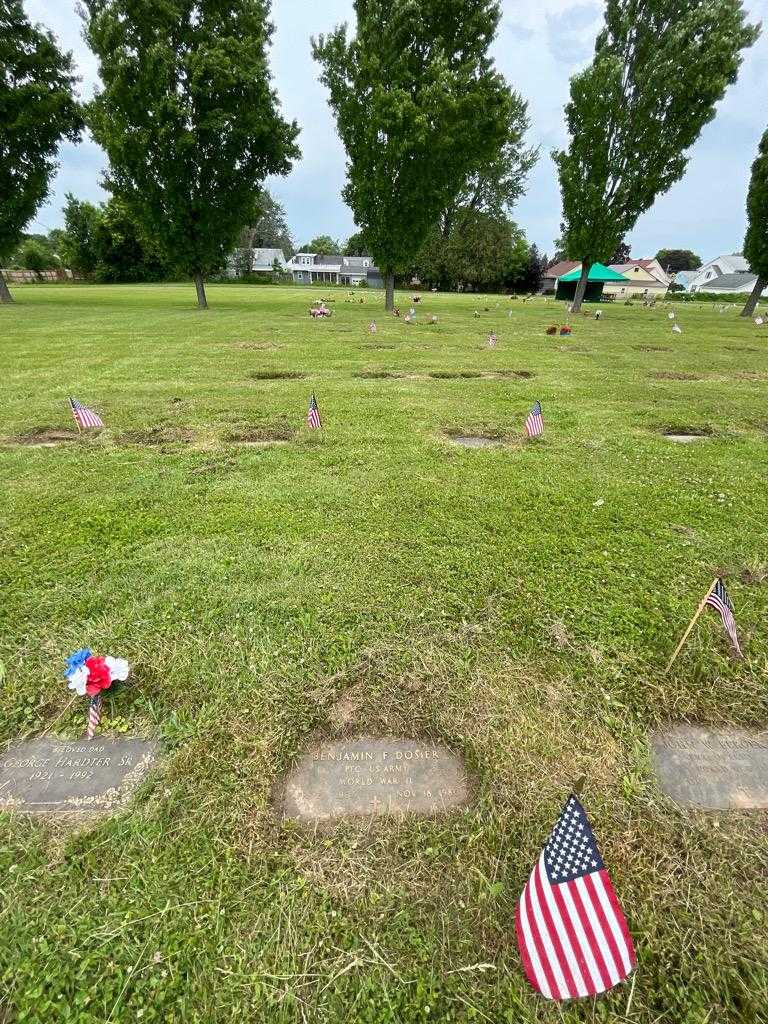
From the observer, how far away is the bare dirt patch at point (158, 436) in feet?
16.8

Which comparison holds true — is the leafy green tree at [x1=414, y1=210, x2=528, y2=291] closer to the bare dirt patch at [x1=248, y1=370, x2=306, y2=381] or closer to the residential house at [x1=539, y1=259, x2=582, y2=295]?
the residential house at [x1=539, y1=259, x2=582, y2=295]

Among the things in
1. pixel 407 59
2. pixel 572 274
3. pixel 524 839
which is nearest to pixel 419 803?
pixel 524 839

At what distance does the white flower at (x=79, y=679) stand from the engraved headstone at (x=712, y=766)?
7.66 feet

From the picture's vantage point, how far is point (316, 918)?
1369mm

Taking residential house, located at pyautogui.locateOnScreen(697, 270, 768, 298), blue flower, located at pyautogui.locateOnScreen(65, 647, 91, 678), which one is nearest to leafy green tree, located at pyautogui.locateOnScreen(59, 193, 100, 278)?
blue flower, located at pyautogui.locateOnScreen(65, 647, 91, 678)

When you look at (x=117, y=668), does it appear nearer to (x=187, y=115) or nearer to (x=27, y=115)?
(x=187, y=115)

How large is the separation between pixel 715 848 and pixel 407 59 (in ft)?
70.5

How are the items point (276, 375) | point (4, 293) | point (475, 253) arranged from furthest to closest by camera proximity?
point (475, 253)
point (4, 293)
point (276, 375)

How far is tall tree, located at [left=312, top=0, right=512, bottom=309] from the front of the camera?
15.1 meters

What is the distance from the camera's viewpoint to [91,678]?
1.94 meters

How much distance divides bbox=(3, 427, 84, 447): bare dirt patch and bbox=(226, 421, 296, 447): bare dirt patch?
5.48 feet

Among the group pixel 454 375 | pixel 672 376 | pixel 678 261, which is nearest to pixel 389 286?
pixel 454 375

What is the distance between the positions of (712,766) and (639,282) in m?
73.1

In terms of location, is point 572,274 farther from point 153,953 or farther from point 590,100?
point 153,953
